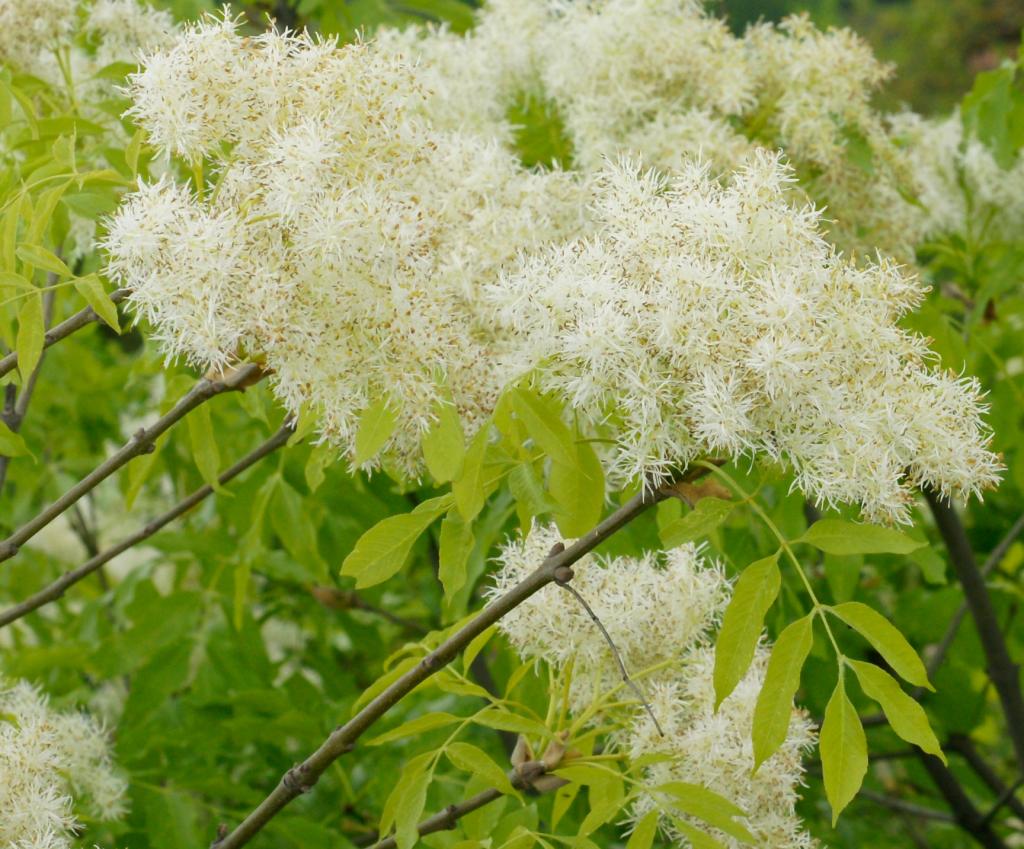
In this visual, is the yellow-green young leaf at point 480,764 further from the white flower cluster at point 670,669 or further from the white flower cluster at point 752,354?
the white flower cluster at point 752,354

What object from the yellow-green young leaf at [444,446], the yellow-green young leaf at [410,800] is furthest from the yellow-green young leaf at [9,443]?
the yellow-green young leaf at [410,800]

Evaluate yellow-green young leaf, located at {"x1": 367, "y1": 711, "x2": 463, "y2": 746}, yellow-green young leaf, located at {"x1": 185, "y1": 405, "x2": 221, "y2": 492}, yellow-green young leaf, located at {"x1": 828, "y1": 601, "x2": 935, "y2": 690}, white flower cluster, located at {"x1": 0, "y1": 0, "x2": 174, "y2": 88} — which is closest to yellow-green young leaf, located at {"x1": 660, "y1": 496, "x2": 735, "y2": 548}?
yellow-green young leaf, located at {"x1": 828, "y1": 601, "x2": 935, "y2": 690}

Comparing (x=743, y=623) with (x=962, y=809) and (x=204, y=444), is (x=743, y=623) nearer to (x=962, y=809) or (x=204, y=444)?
(x=204, y=444)

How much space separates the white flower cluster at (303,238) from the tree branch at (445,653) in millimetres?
292

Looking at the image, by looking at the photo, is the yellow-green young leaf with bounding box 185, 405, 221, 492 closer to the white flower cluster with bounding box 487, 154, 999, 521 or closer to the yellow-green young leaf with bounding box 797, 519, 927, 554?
the white flower cluster with bounding box 487, 154, 999, 521

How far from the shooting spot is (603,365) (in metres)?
1.80

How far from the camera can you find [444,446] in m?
1.88

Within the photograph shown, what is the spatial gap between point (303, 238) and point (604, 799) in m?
1.01

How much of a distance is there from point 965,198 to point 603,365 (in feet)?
9.30

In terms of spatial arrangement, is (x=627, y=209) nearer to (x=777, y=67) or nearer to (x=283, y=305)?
(x=283, y=305)

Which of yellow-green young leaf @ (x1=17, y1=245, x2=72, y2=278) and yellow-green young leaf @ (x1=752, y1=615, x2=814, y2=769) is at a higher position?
yellow-green young leaf @ (x1=17, y1=245, x2=72, y2=278)

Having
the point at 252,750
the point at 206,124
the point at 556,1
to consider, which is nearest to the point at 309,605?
the point at 252,750

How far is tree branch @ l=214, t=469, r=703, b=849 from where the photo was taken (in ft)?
5.95

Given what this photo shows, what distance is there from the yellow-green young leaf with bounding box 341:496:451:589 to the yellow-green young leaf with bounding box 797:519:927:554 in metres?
0.57
